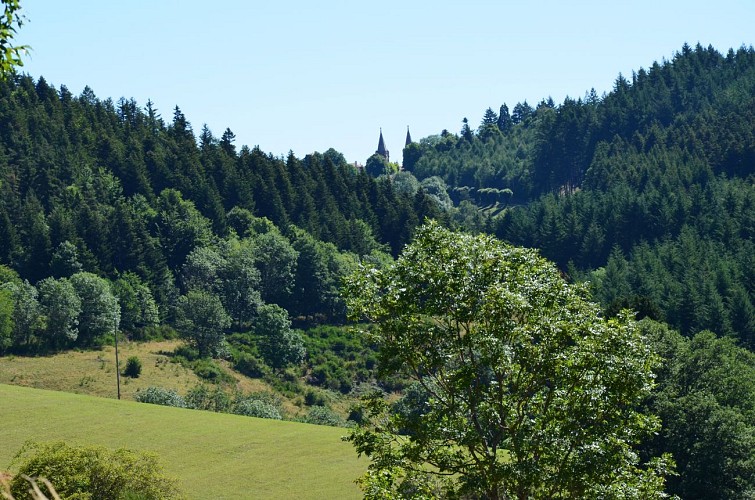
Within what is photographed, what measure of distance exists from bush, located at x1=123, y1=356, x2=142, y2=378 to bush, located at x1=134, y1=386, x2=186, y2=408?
9.97 m

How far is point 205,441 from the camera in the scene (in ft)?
179

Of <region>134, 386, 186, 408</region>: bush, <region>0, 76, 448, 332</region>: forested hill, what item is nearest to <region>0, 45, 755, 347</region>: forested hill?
<region>0, 76, 448, 332</region>: forested hill

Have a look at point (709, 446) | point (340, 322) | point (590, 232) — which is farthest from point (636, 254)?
point (709, 446)

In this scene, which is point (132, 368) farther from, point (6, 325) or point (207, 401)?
point (6, 325)

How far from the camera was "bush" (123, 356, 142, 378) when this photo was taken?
282 ft

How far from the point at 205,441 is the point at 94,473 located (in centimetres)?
2176

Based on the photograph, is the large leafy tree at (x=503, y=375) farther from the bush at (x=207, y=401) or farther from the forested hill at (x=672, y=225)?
the bush at (x=207, y=401)

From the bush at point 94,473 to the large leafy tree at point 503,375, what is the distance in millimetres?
14961

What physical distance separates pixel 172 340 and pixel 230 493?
60.9 metres

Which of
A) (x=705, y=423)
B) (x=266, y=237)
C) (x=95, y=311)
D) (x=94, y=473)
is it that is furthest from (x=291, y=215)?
(x=94, y=473)

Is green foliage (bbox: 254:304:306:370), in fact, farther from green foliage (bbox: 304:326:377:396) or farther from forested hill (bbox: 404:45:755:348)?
forested hill (bbox: 404:45:755:348)

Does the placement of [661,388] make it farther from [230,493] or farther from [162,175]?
[162,175]

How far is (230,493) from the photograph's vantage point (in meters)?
44.5

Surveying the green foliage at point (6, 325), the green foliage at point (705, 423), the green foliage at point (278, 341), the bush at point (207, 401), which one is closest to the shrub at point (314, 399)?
the green foliage at point (278, 341)
